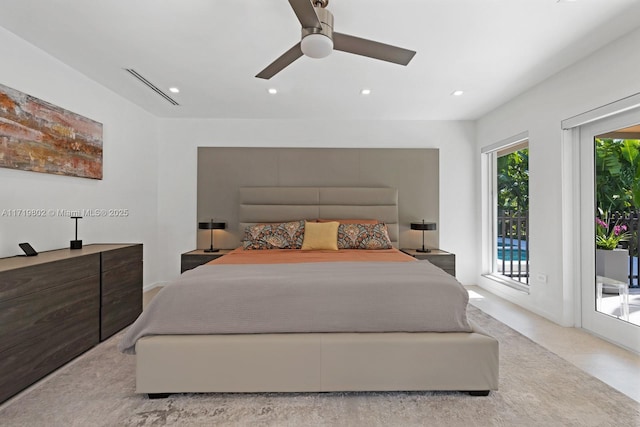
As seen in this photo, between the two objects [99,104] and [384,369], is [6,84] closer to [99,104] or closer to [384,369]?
[99,104]

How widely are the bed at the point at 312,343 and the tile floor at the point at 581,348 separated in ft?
3.07

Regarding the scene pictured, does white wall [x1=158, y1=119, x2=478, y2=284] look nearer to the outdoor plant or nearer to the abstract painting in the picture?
the abstract painting

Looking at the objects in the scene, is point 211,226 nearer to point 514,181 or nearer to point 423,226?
point 423,226

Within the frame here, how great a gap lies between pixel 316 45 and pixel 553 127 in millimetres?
2692

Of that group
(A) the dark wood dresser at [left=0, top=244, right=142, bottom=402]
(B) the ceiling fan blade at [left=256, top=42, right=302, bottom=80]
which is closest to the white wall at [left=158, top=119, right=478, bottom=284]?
(A) the dark wood dresser at [left=0, top=244, right=142, bottom=402]

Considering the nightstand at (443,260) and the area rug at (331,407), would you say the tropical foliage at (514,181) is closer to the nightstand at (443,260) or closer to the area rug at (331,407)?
the nightstand at (443,260)

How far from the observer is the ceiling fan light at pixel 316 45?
1840 mm

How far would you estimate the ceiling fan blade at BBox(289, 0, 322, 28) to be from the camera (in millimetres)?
1609

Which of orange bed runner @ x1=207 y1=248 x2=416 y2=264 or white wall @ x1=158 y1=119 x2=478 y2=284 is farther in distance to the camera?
white wall @ x1=158 y1=119 x2=478 y2=284

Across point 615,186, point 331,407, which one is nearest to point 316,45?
point 331,407

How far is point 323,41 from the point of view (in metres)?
1.85

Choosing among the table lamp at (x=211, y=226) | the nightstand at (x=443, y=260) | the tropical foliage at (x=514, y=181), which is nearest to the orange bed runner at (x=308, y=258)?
the nightstand at (x=443, y=260)

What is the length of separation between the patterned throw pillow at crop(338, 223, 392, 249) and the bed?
1.78 m

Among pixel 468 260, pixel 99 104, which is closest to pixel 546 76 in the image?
pixel 468 260
